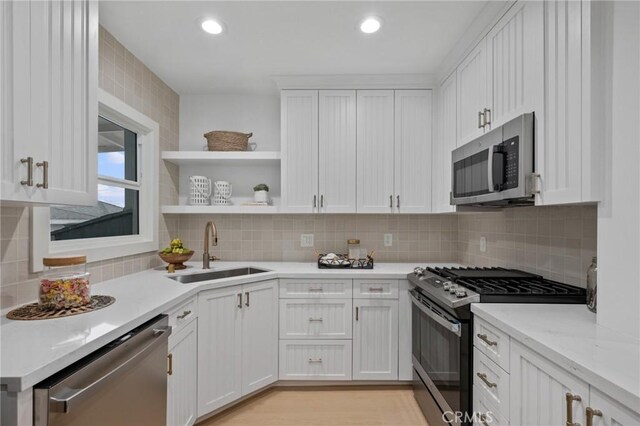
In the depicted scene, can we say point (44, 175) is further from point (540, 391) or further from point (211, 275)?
point (540, 391)

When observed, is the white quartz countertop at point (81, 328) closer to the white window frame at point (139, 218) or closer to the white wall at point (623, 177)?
the white window frame at point (139, 218)

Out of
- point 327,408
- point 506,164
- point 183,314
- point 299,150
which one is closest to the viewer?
point 506,164

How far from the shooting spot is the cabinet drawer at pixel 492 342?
50.8 inches

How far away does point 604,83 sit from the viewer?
1.18m

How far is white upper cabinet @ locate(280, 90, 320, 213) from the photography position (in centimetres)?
270

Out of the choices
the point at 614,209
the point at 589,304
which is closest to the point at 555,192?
the point at 614,209

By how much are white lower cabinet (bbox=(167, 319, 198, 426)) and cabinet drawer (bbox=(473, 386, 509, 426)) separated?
1.51 meters

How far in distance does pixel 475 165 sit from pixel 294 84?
1605 mm

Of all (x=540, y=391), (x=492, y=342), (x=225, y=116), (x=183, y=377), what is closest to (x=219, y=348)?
(x=183, y=377)

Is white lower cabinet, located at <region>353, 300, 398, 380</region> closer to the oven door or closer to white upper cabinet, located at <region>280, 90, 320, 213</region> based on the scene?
the oven door

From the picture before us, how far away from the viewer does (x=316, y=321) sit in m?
2.41

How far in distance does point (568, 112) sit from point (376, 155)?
1539 mm

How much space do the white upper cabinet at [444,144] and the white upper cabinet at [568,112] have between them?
0.97 m

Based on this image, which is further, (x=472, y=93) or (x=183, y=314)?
(x=472, y=93)
